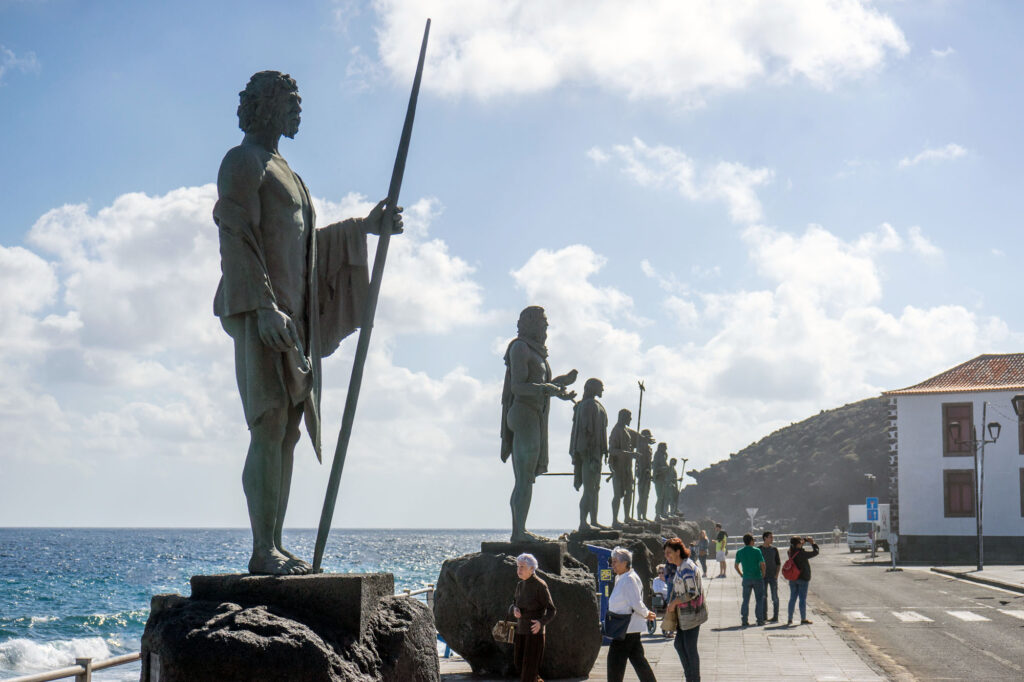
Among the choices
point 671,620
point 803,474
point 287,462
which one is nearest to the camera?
point 287,462

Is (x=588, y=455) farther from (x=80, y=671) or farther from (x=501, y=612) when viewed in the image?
(x=80, y=671)

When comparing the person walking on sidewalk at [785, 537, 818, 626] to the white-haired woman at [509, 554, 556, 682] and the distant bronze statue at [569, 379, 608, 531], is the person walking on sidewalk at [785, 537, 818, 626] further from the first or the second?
the white-haired woman at [509, 554, 556, 682]

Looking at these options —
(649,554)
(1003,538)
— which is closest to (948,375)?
(1003,538)

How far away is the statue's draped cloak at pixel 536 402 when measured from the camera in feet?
34.5

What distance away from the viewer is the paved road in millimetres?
12484

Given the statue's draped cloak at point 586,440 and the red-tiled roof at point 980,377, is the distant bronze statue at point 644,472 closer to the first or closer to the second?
the statue's draped cloak at point 586,440

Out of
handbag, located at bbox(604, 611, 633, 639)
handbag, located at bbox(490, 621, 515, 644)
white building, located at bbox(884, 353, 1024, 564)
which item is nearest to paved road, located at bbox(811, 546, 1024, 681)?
handbag, located at bbox(604, 611, 633, 639)

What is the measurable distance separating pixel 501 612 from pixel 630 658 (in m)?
1.44

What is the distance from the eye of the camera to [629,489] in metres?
20.7

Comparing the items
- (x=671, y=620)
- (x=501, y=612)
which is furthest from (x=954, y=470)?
(x=501, y=612)

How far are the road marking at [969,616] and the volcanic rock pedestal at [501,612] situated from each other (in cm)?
1097

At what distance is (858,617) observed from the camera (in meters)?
19.3

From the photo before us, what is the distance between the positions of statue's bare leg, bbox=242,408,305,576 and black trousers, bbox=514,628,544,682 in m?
4.34

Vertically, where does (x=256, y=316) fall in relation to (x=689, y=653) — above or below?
above
